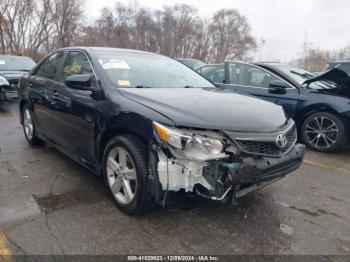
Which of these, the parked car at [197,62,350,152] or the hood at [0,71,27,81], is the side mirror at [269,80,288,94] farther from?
the hood at [0,71,27,81]

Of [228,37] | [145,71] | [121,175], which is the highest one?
[228,37]

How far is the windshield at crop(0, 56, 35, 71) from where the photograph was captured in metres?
9.37

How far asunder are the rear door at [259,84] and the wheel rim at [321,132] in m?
0.38

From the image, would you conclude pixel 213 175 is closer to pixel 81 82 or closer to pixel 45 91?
pixel 81 82

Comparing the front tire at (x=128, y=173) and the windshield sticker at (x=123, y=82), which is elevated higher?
the windshield sticker at (x=123, y=82)

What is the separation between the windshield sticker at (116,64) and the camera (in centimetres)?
334

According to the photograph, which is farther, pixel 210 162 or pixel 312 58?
pixel 312 58

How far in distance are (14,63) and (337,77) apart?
8.95m

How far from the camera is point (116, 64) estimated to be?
3424mm

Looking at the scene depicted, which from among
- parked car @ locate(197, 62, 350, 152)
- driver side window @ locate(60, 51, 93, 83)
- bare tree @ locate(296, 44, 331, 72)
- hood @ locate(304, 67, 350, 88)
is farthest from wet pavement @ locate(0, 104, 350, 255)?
bare tree @ locate(296, 44, 331, 72)

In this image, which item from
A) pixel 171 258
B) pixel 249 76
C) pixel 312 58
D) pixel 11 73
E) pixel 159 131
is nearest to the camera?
pixel 171 258

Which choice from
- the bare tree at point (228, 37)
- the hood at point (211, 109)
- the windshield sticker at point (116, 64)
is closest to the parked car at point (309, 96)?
the hood at point (211, 109)

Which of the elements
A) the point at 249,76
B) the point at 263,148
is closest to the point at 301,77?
the point at 249,76

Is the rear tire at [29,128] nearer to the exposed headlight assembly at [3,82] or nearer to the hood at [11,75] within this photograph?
the exposed headlight assembly at [3,82]
